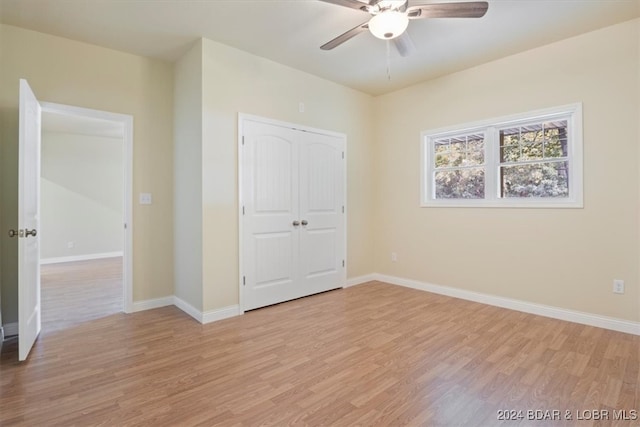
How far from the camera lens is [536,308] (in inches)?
133

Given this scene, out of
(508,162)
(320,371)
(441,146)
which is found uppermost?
(441,146)

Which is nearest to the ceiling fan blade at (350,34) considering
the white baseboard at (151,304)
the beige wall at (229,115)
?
the beige wall at (229,115)

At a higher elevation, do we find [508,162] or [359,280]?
[508,162]

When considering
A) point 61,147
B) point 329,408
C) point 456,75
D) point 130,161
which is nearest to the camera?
point 329,408

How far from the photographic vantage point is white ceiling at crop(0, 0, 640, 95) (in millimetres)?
2627

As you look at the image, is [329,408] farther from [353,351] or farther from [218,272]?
[218,272]

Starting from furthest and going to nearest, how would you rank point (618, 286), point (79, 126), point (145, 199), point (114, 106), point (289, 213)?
point (79, 126) < point (289, 213) < point (145, 199) < point (114, 106) < point (618, 286)

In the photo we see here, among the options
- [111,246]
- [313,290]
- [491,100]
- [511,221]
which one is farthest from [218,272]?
[111,246]

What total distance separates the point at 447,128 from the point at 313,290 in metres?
2.70

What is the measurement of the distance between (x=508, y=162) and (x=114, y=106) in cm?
442

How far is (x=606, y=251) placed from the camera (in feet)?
9.82

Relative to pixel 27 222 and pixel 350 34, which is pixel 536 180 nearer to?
pixel 350 34

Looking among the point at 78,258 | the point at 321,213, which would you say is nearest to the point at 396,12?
the point at 321,213

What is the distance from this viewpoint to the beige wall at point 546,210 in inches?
114
